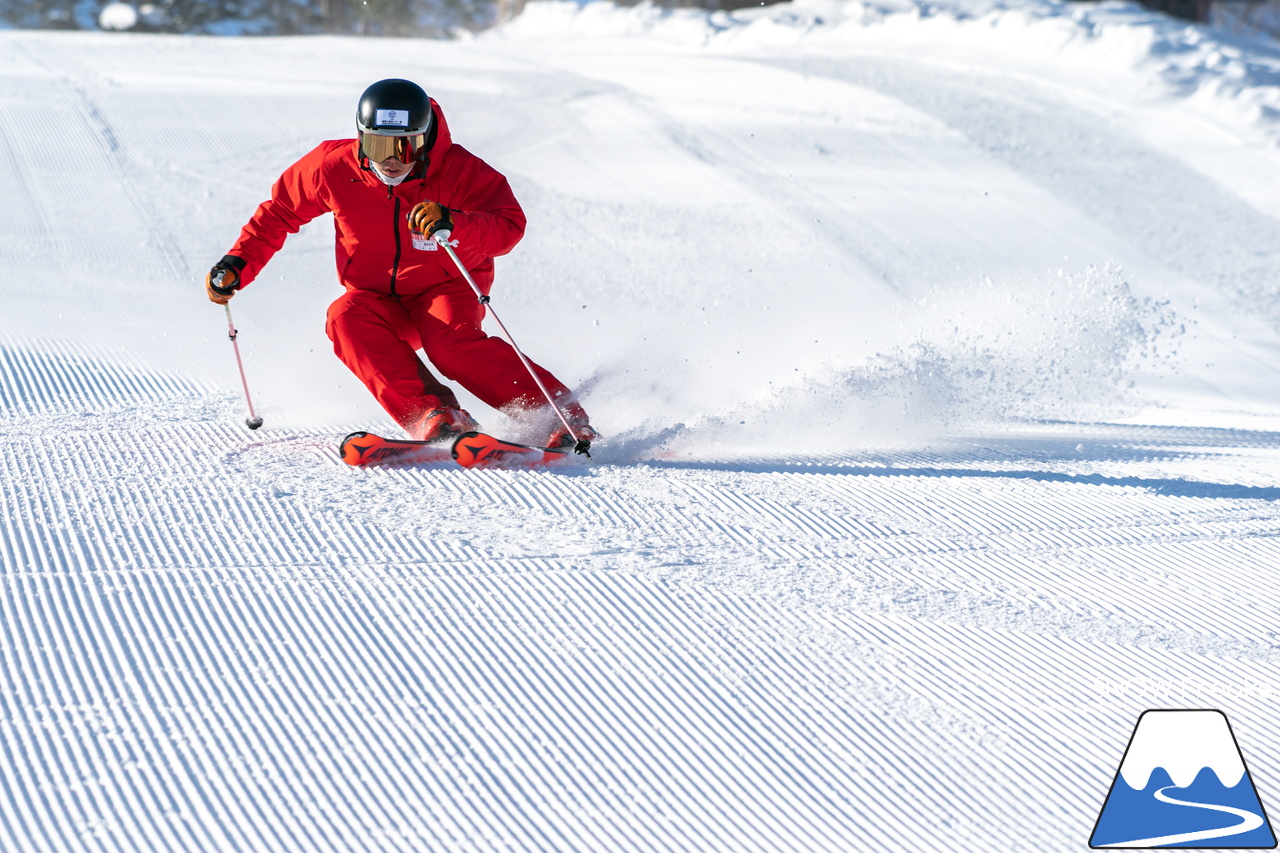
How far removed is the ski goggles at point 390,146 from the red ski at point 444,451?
0.83 metres

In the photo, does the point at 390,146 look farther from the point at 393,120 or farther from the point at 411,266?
the point at 411,266

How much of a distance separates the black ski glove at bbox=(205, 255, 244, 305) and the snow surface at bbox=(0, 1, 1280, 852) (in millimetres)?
443

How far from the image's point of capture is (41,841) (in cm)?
173

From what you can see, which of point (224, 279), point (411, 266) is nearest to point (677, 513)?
point (411, 266)

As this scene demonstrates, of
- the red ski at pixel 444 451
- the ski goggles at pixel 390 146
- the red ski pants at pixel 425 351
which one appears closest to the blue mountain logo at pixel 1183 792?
the red ski at pixel 444 451

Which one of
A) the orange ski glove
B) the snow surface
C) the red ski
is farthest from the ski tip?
the orange ski glove

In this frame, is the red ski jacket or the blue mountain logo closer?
the blue mountain logo

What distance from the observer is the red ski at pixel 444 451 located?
3.40m

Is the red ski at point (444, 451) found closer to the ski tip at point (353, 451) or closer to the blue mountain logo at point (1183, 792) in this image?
the ski tip at point (353, 451)

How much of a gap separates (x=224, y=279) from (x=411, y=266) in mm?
581

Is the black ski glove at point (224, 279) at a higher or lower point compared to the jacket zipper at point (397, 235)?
lower

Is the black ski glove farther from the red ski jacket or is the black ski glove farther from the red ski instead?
the red ski

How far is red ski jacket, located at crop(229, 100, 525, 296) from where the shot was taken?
361 cm

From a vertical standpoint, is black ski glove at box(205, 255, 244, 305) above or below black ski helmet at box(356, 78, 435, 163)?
below
